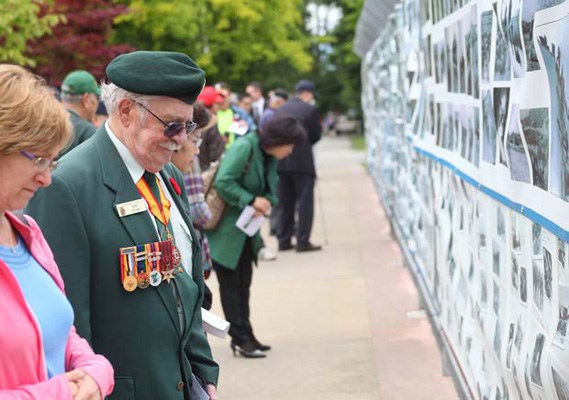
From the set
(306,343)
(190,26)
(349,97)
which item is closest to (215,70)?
(190,26)

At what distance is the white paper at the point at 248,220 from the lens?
25.3ft

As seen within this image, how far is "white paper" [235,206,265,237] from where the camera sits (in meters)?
7.71

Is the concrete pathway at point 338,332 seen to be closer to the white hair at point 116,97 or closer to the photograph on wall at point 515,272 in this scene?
the photograph on wall at point 515,272

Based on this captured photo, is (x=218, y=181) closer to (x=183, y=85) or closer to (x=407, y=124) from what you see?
(x=407, y=124)

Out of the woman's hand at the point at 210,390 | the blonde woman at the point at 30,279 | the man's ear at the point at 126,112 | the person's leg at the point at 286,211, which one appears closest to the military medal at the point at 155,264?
the man's ear at the point at 126,112

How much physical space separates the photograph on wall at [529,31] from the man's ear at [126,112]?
1.22 metres

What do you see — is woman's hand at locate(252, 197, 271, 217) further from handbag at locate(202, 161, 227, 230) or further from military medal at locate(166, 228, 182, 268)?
military medal at locate(166, 228, 182, 268)

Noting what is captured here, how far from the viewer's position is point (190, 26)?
3291 cm

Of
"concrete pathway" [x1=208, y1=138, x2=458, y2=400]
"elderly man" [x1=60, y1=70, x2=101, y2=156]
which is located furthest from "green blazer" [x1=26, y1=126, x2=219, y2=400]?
"elderly man" [x1=60, y1=70, x2=101, y2=156]

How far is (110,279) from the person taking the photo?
11.3 feet

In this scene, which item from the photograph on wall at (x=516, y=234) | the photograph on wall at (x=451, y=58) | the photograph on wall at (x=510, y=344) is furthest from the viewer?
the photograph on wall at (x=451, y=58)

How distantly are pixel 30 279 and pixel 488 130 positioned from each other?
244cm

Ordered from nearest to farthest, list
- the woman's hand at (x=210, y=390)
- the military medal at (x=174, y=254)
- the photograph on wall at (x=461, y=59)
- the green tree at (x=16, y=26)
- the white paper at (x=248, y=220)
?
the military medal at (x=174, y=254)
the woman's hand at (x=210, y=390)
the photograph on wall at (x=461, y=59)
the white paper at (x=248, y=220)
the green tree at (x=16, y=26)

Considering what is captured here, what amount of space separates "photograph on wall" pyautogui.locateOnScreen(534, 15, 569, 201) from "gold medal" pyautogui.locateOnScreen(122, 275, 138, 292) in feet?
4.08
